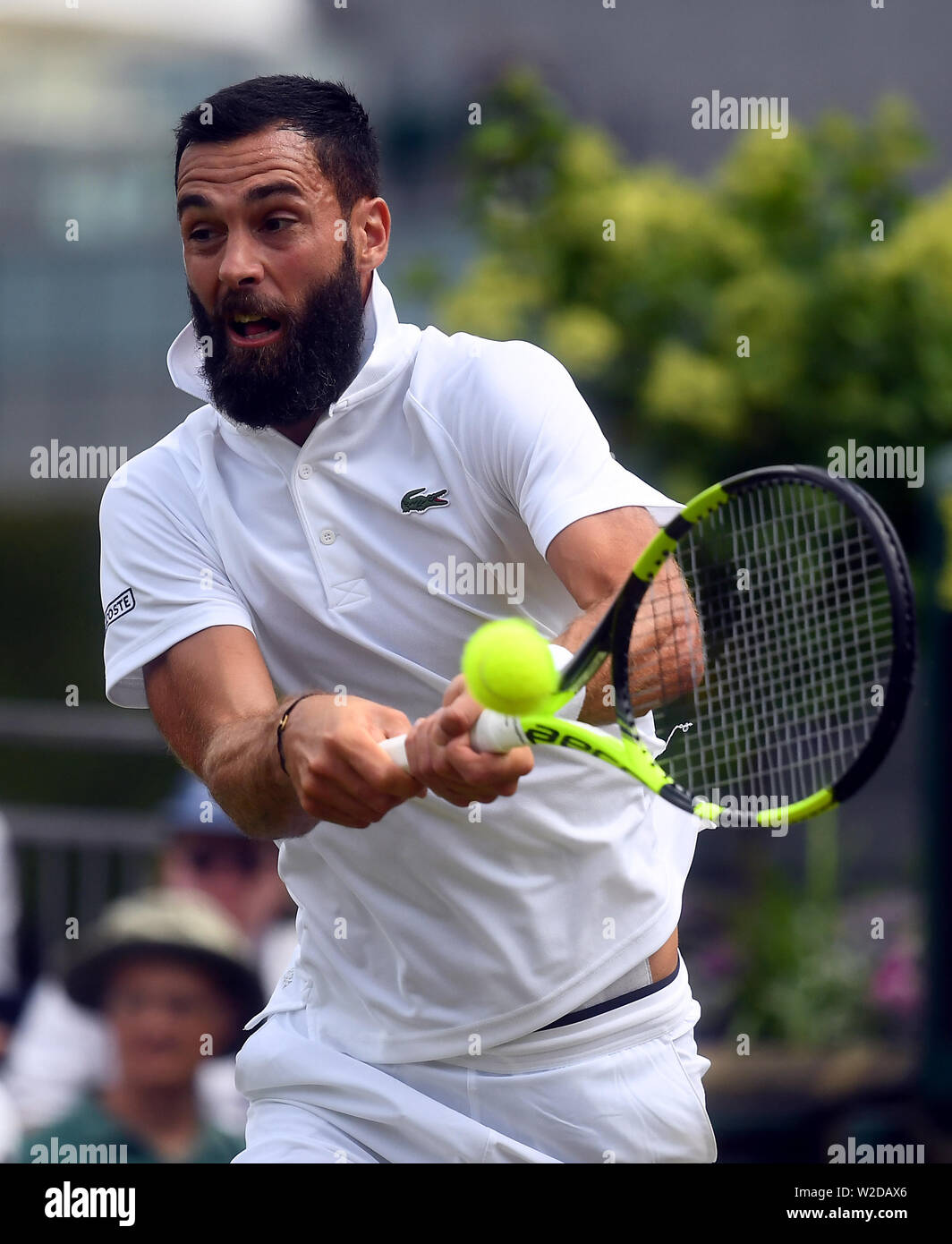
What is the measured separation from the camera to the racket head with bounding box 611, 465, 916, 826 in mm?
1907

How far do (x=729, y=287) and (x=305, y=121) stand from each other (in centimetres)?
371

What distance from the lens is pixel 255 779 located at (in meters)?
2.19

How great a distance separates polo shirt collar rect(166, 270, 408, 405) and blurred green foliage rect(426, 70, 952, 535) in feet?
10.7

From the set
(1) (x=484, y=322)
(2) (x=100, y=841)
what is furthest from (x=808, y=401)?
(2) (x=100, y=841)

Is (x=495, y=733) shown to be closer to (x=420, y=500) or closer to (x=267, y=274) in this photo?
(x=420, y=500)

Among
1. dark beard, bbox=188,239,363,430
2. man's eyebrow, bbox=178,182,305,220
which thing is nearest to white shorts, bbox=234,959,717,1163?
dark beard, bbox=188,239,363,430

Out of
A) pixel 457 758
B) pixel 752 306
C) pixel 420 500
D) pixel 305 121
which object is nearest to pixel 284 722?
pixel 457 758

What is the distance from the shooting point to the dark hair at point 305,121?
2.47m

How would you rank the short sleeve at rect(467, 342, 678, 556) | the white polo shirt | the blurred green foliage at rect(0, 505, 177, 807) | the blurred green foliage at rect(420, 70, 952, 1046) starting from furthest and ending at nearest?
the blurred green foliage at rect(0, 505, 177, 807) → the blurred green foliage at rect(420, 70, 952, 1046) → the white polo shirt → the short sleeve at rect(467, 342, 678, 556)

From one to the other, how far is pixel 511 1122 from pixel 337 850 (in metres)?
0.47

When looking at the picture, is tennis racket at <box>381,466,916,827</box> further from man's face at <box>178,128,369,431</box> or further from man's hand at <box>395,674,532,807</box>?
man's face at <box>178,128,369,431</box>

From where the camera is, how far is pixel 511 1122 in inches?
95.4

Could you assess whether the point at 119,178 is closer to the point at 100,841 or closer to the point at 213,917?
the point at 100,841
